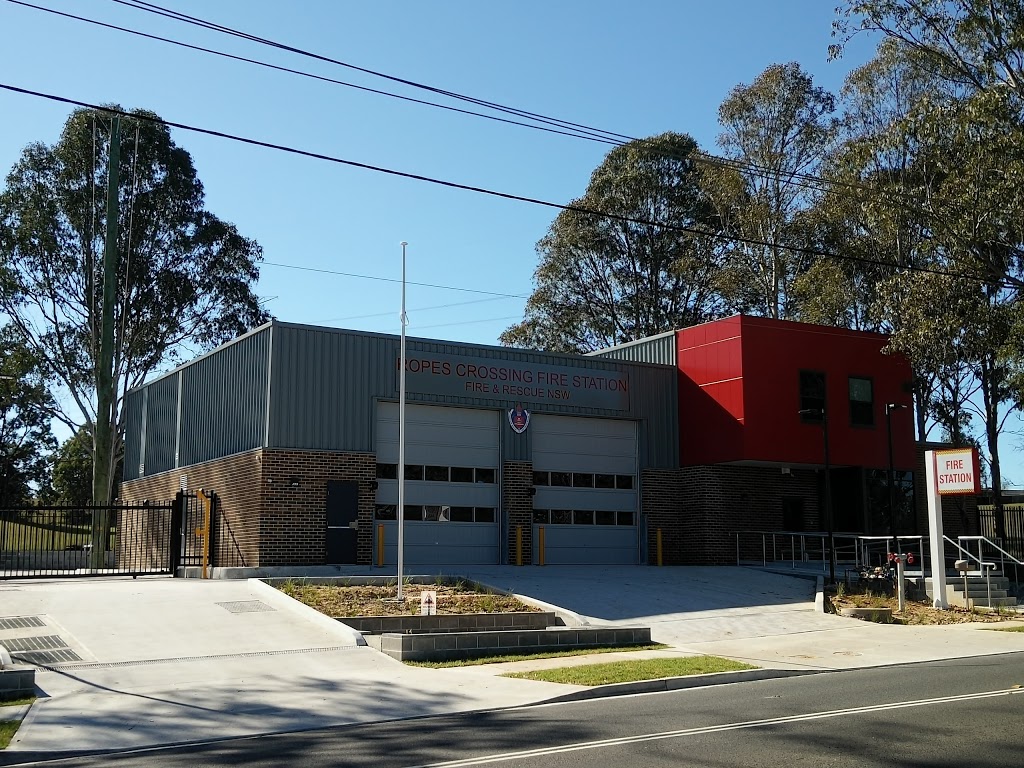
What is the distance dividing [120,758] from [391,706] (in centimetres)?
341

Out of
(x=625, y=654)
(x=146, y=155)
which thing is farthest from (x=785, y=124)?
(x=625, y=654)

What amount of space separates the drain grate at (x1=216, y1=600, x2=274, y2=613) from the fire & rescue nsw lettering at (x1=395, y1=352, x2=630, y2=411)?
872cm

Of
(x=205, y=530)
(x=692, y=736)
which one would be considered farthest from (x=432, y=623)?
(x=205, y=530)

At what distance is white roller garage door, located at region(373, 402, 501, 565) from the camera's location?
87.2ft

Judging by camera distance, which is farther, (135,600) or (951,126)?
(951,126)

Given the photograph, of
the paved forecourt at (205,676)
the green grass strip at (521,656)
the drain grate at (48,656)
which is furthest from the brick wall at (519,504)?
the drain grate at (48,656)

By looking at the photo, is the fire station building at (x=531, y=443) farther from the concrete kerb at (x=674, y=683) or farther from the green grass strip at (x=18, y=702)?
the concrete kerb at (x=674, y=683)

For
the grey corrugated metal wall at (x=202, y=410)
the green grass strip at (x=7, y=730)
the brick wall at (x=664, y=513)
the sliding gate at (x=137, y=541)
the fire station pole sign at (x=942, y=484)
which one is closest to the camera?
the green grass strip at (x=7, y=730)

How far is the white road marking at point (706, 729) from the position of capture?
8.64 metres

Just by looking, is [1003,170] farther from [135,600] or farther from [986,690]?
[135,600]

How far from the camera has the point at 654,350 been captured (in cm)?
3272

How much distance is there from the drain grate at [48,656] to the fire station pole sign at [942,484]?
17.3 m

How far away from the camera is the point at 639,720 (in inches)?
414

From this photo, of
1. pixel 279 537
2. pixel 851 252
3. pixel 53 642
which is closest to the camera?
pixel 53 642
